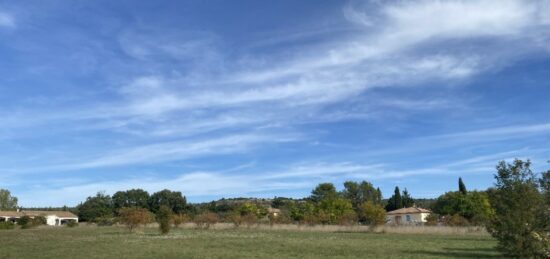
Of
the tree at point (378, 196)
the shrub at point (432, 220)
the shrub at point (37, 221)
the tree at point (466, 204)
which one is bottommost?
the shrub at point (432, 220)

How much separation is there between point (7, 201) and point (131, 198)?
162 ft

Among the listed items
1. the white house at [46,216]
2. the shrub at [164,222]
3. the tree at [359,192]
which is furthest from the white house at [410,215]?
Answer: the white house at [46,216]

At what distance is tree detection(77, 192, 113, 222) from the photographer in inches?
4756

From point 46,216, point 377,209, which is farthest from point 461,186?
point 46,216

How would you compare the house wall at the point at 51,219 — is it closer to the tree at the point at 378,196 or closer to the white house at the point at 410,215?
the white house at the point at 410,215

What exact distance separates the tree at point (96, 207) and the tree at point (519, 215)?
11148cm

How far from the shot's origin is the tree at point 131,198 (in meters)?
126

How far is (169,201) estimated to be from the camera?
12006cm

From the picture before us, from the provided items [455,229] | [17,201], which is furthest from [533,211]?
[17,201]

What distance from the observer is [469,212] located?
85.1 metres

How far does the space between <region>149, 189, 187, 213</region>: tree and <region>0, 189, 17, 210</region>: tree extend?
175 ft

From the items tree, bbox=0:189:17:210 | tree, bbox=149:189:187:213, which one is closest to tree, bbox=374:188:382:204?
tree, bbox=149:189:187:213

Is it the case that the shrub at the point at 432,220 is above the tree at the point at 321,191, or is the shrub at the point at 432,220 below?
below

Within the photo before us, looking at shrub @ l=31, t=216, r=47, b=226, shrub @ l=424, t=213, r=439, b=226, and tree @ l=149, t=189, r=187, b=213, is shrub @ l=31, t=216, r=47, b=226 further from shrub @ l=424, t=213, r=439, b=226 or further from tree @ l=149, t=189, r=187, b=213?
shrub @ l=424, t=213, r=439, b=226
